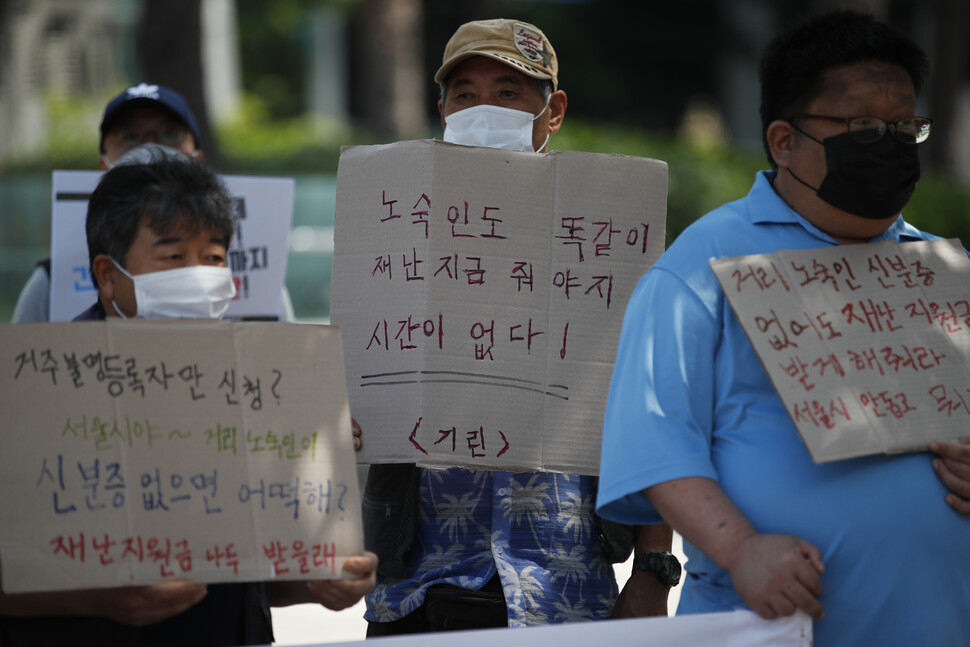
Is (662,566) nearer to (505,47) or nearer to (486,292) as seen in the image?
(486,292)

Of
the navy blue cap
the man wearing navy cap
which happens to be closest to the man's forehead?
the man wearing navy cap

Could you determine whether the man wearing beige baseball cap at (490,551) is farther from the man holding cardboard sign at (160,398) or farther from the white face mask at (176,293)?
the white face mask at (176,293)

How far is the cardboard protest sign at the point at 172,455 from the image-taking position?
6.93ft

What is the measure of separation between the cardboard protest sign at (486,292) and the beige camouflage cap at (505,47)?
0.42 metres

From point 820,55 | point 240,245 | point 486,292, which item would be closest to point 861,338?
point 820,55

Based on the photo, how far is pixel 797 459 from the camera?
222 cm

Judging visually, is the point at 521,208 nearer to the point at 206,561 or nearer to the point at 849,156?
the point at 849,156

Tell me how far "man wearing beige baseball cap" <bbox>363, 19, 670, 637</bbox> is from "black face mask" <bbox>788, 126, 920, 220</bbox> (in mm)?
922

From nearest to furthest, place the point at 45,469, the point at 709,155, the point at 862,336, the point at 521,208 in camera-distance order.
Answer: the point at 45,469
the point at 862,336
the point at 521,208
the point at 709,155

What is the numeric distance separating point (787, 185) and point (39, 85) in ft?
55.5

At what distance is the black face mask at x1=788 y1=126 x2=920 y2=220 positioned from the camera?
2.33m

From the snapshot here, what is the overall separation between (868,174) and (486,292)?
0.90 meters

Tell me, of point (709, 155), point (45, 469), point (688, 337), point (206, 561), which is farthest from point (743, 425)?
point (709, 155)

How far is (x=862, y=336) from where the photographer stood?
233 cm
